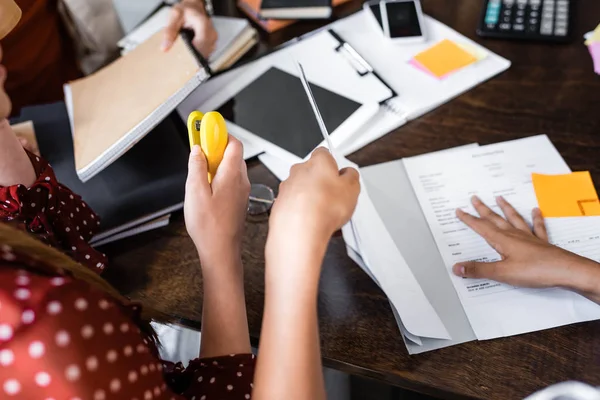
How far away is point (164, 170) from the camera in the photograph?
860 mm

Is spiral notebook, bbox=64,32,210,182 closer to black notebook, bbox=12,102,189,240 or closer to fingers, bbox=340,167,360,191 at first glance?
black notebook, bbox=12,102,189,240

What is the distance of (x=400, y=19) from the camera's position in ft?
3.52

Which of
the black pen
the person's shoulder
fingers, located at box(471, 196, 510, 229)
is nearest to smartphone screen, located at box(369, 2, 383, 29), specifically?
the black pen

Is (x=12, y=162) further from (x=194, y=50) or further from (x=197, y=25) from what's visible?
(x=197, y=25)

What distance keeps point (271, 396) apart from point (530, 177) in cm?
51

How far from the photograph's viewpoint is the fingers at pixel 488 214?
29.5 inches

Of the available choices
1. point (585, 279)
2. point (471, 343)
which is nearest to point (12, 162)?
point (471, 343)

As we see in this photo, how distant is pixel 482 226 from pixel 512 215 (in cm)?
5

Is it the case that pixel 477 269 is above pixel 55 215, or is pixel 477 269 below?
below

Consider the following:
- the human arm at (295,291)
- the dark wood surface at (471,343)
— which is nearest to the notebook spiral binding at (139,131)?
the dark wood surface at (471,343)

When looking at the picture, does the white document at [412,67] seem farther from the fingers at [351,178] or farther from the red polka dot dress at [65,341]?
the red polka dot dress at [65,341]

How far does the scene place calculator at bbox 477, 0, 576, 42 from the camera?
3.38 ft

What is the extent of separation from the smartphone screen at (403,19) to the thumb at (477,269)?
1.69 ft

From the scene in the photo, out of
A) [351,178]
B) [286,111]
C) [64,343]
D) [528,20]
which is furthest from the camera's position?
[528,20]
